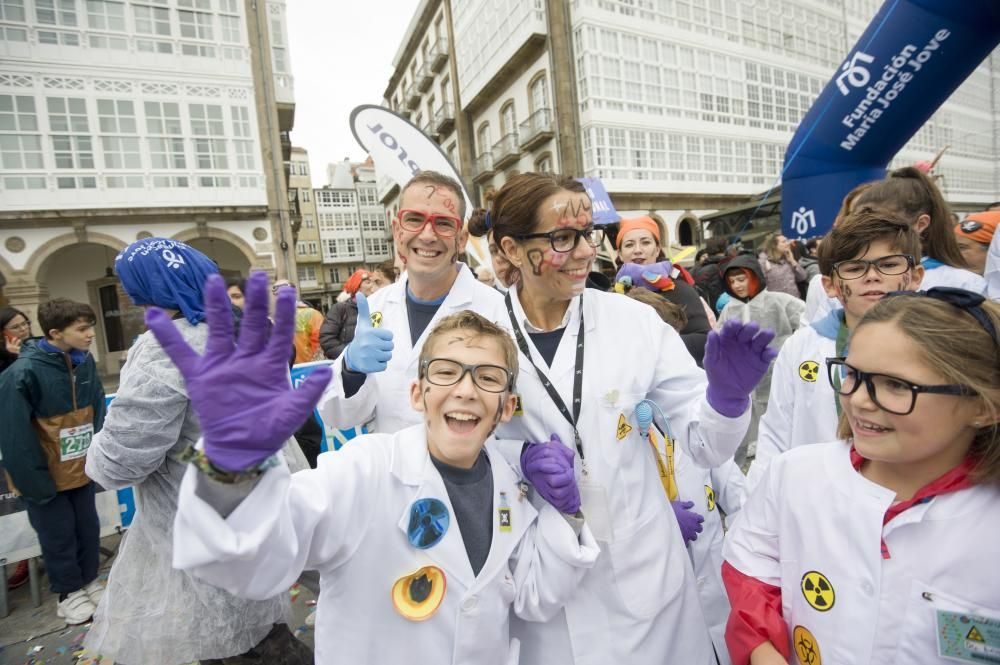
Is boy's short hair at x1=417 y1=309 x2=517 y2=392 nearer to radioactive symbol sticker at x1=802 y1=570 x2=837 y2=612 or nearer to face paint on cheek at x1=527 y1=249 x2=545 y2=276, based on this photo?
face paint on cheek at x1=527 y1=249 x2=545 y2=276

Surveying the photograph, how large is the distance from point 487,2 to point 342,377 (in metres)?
26.2

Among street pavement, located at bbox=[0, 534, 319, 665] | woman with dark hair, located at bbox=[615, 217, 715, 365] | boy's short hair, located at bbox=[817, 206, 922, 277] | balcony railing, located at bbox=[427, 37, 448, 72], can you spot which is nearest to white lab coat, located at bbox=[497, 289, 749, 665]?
boy's short hair, located at bbox=[817, 206, 922, 277]

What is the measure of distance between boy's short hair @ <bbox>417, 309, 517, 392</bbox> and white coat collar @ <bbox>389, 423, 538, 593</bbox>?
0.77 feet

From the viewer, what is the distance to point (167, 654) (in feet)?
6.17

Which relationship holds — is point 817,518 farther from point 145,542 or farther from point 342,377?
point 145,542

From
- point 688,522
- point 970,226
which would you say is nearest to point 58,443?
point 688,522

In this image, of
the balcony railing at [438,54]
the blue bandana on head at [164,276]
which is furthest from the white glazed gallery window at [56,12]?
the blue bandana on head at [164,276]

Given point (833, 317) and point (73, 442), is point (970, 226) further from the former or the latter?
point (73, 442)

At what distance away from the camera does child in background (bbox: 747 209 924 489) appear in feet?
5.86

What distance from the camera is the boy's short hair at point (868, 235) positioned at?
178 centimetres

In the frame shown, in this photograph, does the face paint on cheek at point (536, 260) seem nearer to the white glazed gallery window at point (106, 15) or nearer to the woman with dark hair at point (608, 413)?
the woman with dark hair at point (608, 413)

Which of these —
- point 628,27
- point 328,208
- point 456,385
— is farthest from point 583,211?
point 328,208

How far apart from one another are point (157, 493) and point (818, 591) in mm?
2315

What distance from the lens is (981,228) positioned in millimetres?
3062
